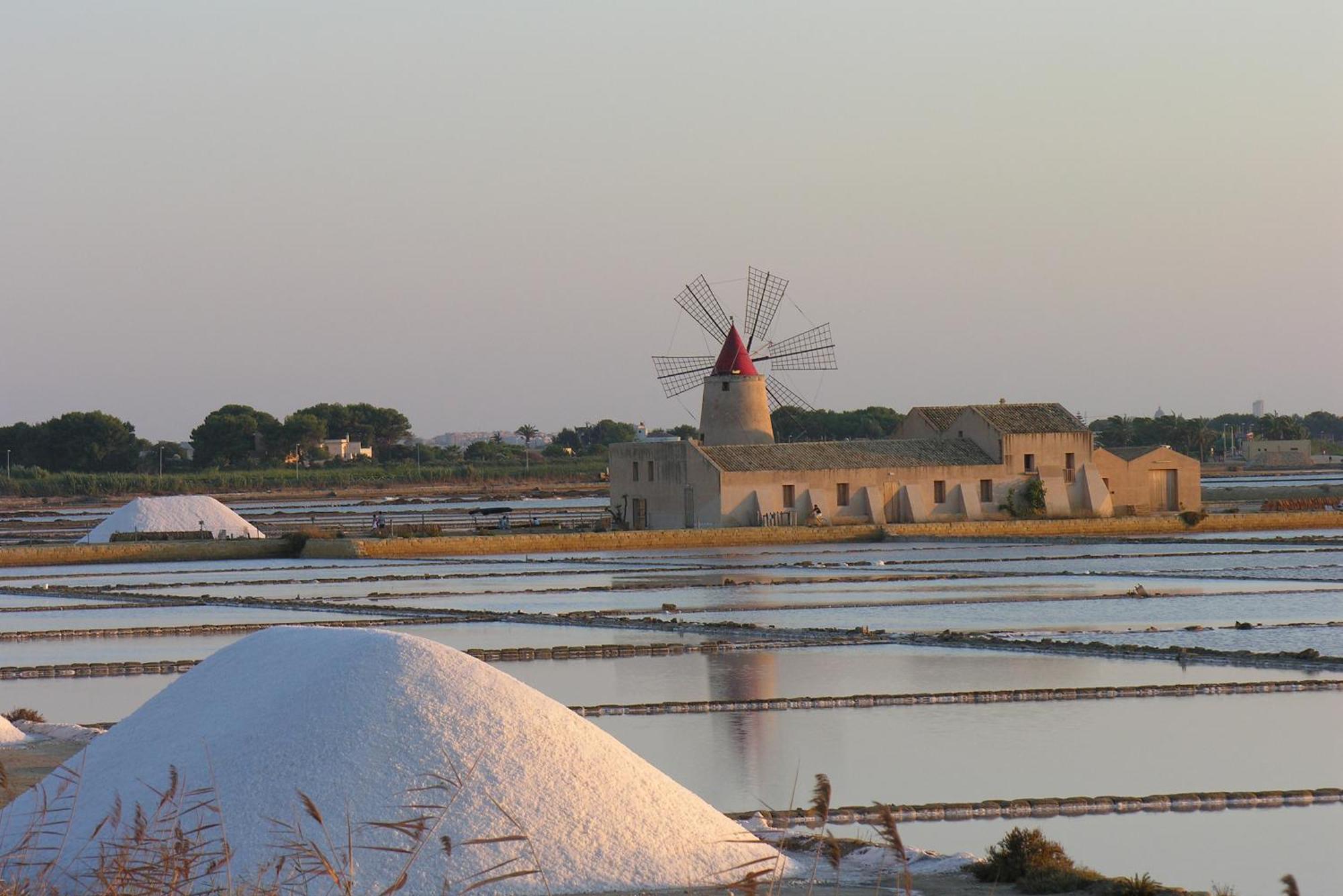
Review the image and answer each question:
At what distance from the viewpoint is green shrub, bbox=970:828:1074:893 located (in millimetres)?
5492

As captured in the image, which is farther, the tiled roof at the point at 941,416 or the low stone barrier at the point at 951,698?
the tiled roof at the point at 941,416

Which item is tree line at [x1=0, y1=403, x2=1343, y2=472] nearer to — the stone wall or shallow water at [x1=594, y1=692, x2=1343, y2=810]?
the stone wall

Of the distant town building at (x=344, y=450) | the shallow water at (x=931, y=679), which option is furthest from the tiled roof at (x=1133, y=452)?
the distant town building at (x=344, y=450)

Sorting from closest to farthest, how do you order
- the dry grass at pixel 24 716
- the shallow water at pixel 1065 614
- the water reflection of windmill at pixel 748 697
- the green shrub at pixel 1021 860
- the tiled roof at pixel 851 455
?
the green shrub at pixel 1021 860, the water reflection of windmill at pixel 748 697, the dry grass at pixel 24 716, the shallow water at pixel 1065 614, the tiled roof at pixel 851 455

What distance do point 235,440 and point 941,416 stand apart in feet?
158

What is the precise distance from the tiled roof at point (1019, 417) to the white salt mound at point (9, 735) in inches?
931

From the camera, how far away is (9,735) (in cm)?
852

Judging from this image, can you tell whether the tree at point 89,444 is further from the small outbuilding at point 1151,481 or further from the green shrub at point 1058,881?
the green shrub at point 1058,881

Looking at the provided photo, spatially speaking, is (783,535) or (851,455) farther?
(851,455)

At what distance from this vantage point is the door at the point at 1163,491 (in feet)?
106

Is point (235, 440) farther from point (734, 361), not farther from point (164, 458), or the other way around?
point (734, 361)

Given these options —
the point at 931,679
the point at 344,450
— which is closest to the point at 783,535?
the point at 931,679

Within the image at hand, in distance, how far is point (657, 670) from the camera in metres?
12.0

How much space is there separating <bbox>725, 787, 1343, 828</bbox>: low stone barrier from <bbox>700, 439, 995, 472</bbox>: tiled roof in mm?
21616
